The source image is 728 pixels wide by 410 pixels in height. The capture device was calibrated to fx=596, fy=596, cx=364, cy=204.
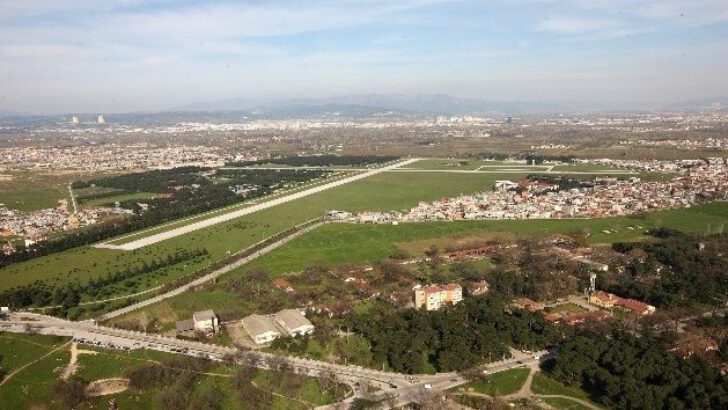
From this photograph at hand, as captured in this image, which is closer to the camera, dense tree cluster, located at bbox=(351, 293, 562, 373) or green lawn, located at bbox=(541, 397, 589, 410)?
green lawn, located at bbox=(541, 397, 589, 410)

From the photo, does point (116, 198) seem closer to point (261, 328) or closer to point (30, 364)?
point (30, 364)

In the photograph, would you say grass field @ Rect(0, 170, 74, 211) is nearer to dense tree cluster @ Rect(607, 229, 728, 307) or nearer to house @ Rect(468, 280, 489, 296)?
house @ Rect(468, 280, 489, 296)

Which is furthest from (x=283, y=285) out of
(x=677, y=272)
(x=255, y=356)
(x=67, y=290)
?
(x=677, y=272)

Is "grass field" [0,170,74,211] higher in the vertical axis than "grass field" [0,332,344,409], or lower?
higher

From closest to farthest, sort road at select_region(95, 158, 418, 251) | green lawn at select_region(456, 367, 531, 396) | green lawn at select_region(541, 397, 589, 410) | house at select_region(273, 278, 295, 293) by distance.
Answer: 1. green lawn at select_region(541, 397, 589, 410)
2. green lawn at select_region(456, 367, 531, 396)
3. house at select_region(273, 278, 295, 293)
4. road at select_region(95, 158, 418, 251)

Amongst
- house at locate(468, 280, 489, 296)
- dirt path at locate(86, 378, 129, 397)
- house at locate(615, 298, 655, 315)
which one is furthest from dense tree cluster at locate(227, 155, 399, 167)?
dirt path at locate(86, 378, 129, 397)
